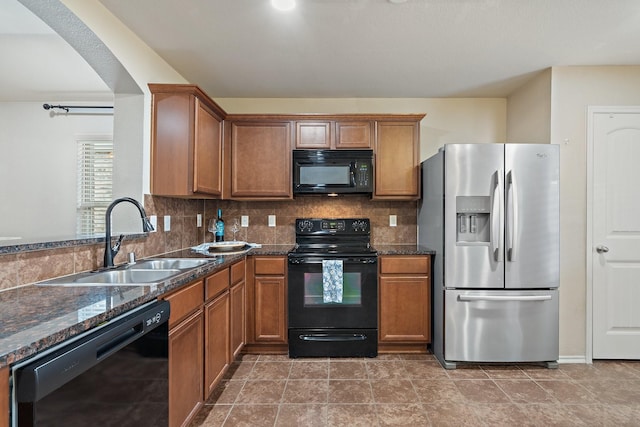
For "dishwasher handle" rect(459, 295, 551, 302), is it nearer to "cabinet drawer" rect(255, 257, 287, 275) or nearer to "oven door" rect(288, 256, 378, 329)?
"oven door" rect(288, 256, 378, 329)

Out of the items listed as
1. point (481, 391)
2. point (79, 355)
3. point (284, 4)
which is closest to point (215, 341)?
point (79, 355)

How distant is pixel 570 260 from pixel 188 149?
3295 millimetres

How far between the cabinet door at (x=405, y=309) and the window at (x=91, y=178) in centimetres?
303

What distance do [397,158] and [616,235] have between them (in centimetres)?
196

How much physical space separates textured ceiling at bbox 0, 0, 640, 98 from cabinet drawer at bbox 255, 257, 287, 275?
1.68m

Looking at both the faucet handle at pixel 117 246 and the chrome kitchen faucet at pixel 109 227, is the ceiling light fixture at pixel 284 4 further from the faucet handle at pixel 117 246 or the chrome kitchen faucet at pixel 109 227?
the faucet handle at pixel 117 246

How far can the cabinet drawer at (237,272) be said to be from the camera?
95.0 inches

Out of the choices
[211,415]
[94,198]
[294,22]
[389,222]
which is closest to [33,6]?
[294,22]

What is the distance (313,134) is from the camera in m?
3.08

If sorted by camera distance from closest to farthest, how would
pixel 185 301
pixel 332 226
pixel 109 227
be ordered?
pixel 185 301 → pixel 109 227 → pixel 332 226

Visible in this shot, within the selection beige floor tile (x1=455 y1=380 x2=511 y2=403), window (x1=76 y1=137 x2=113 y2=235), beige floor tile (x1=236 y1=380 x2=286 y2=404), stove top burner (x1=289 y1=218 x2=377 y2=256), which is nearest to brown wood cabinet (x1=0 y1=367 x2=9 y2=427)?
beige floor tile (x1=236 y1=380 x2=286 y2=404)

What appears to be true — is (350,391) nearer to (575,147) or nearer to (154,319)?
(154,319)

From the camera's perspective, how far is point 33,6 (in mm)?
1655

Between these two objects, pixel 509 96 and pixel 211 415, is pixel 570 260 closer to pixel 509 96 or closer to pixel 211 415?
pixel 509 96
